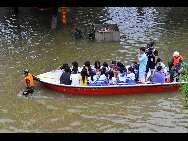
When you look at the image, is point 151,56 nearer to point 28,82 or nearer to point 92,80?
point 92,80

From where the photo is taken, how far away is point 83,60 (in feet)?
62.1

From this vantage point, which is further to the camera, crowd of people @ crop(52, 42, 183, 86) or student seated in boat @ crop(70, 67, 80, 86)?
student seated in boat @ crop(70, 67, 80, 86)

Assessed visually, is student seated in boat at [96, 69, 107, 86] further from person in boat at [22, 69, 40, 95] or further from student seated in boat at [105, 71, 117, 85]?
person in boat at [22, 69, 40, 95]

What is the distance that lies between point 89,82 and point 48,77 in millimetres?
2234

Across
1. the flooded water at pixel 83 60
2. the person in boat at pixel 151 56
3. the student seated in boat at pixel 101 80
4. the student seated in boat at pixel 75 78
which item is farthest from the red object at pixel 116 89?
the person in boat at pixel 151 56

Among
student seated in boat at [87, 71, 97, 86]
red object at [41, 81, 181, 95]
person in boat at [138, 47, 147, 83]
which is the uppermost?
person in boat at [138, 47, 147, 83]

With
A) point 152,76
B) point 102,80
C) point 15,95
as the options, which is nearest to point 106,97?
point 102,80

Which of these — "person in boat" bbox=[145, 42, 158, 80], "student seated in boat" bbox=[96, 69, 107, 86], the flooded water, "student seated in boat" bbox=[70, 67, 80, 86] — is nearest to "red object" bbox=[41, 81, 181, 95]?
the flooded water

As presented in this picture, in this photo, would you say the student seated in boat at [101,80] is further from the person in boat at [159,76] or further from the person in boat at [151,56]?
the person in boat at [159,76]

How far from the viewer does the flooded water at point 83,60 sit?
480 inches

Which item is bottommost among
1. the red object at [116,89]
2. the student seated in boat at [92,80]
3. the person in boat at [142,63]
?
the red object at [116,89]

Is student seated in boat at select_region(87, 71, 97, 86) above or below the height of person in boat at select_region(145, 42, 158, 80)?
below

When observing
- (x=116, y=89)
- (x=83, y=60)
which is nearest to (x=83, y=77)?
(x=116, y=89)

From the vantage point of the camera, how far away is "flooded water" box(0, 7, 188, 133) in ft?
40.0
